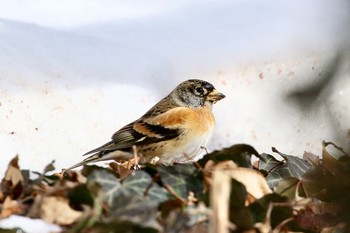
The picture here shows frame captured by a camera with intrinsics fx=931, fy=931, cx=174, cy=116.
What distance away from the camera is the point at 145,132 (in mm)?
3484

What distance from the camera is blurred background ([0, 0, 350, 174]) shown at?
144 inches

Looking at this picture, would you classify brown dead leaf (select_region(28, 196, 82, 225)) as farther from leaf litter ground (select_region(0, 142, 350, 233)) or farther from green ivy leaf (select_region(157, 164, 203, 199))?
green ivy leaf (select_region(157, 164, 203, 199))

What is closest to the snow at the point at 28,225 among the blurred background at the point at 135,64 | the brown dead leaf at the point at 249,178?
the brown dead leaf at the point at 249,178

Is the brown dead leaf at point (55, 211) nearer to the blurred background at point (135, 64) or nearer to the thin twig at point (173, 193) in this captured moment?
the thin twig at point (173, 193)

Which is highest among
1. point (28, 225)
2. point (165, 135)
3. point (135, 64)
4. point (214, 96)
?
point (135, 64)

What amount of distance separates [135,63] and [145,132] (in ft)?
2.02

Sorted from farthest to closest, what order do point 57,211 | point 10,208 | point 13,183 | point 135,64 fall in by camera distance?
point 135,64 → point 13,183 → point 10,208 → point 57,211

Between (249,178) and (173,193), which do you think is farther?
(249,178)

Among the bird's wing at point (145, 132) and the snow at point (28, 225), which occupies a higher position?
the bird's wing at point (145, 132)

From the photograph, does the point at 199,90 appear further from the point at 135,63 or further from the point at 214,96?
the point at 135,63

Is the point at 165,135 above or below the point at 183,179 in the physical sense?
above

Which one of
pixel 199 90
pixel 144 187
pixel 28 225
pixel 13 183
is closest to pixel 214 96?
pixel 199 90

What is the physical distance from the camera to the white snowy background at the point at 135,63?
12.0ft

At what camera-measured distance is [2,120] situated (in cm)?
356
